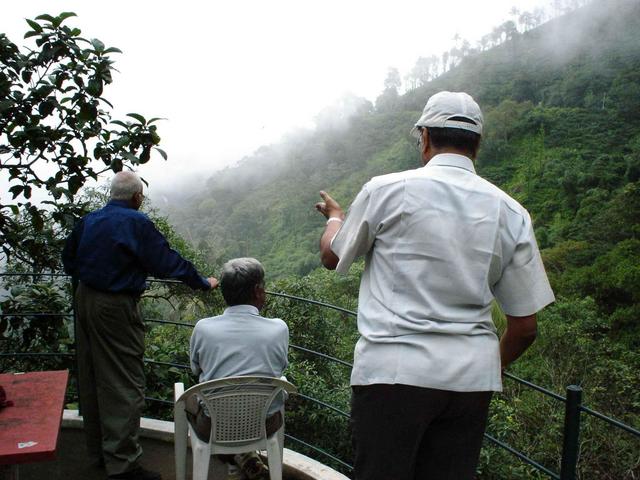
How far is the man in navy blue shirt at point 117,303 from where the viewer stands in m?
2.36

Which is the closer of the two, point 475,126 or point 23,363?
point 475,126

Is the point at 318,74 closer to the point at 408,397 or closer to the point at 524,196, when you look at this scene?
the point at 524,196

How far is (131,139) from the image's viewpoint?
10.1ft

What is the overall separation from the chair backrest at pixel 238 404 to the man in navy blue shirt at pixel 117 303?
1.81 feet

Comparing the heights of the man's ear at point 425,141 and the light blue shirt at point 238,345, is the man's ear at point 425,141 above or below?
above

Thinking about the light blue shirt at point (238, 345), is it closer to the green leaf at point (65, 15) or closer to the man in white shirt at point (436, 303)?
the man in white shirt at point (436, 303)

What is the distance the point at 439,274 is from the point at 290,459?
1700 mm

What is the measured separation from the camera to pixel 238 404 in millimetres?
1995

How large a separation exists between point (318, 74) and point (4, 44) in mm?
82009

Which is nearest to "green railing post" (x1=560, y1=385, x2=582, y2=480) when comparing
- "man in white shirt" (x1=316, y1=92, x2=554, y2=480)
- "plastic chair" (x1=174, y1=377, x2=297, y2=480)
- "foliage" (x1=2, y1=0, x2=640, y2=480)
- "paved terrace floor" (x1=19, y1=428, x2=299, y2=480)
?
"man in white shirt" (x1=316, y1=92, x2=554, y2=480)

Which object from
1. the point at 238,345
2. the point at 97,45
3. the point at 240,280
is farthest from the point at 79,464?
the point at 97,45

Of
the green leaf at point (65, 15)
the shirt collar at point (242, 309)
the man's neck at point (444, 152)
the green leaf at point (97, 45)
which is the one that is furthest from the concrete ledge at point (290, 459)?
the green leaf at point (65, 15)

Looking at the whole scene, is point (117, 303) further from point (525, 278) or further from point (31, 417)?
point (525, 278)

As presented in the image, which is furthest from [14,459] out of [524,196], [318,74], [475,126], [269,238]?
[318,74]
